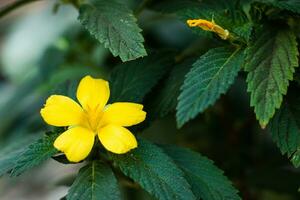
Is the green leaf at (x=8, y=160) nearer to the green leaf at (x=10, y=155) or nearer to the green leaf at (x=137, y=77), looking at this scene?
the green leaf at (x=10, y=155)

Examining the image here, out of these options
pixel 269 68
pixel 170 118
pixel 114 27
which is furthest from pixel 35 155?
pixel 170 118

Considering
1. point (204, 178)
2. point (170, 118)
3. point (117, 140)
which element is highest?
point (117, 140)

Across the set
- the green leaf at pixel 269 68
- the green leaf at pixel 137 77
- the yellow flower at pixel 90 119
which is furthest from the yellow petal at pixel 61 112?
the green leaf at pixel 269 68

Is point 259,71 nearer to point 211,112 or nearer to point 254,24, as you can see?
point 254,24

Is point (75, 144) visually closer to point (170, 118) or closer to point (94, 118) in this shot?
point (94, 118)

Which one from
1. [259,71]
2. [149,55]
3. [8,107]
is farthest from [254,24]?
[8,107]
